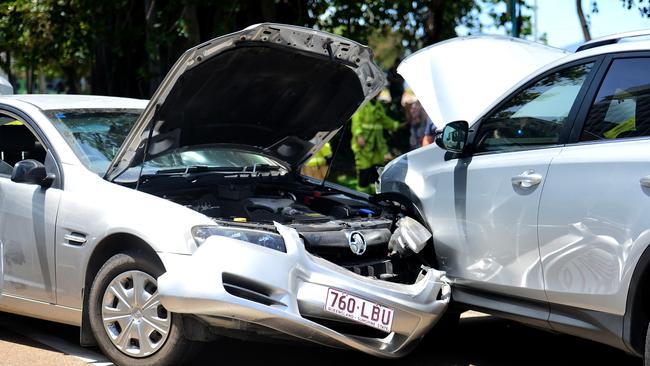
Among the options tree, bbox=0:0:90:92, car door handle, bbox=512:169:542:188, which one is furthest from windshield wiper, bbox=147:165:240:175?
tree, bbox=0:0:90:92

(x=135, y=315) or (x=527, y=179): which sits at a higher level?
(x=527, y=179)

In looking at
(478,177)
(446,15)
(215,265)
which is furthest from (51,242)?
(446,15)

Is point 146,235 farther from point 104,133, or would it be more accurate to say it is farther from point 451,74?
point 451,74

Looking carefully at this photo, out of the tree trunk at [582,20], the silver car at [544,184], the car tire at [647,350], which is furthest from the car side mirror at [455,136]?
the tree trunk at [582,20]

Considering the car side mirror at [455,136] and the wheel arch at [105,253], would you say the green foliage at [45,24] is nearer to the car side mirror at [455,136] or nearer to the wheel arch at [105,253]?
the wheel arch at [105,253]

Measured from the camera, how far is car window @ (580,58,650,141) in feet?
15.5

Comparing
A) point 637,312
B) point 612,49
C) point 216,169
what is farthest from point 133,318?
point 612,49

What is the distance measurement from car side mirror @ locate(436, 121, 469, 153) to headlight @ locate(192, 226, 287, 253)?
1262 mm

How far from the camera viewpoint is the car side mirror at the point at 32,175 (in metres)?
5.74

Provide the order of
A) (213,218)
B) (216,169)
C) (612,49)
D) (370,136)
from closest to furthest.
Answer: (612,49), (213,218), (216,169), (370,136)

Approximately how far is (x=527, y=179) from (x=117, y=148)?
104 inches

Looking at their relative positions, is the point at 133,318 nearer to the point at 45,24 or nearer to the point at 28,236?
the point at 28,236

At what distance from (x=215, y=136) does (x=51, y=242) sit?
4.61 ft

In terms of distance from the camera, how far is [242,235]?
5.04 metres
